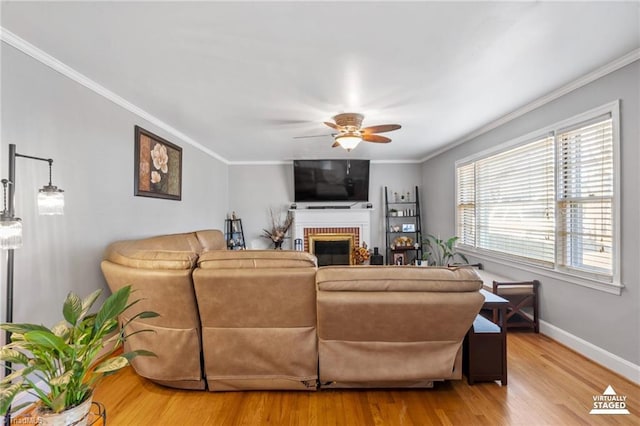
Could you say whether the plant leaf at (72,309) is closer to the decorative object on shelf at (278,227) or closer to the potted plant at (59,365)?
the potted plant at (59,365)

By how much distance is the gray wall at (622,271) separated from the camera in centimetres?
221

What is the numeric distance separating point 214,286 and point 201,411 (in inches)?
33.0

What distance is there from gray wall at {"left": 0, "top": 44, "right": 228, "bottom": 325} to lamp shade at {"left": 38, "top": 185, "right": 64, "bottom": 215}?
0.64 meters

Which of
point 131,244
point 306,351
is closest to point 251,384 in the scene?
point 306,351

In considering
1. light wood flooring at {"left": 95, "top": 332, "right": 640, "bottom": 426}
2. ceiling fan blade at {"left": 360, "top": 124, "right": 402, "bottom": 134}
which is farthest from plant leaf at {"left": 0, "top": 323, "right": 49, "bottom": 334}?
ceiling fan blade at {"left": 360, "top": 124, "right": 402, "bottom": 134}

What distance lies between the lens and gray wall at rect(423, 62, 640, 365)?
87.1 inches

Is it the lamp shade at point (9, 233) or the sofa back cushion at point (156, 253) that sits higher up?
the lamp shade at point (9, 233)

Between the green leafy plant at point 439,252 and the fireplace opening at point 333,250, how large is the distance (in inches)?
64.2

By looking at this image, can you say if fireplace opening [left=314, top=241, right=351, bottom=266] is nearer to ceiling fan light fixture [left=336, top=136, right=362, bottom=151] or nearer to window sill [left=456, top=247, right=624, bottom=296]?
window sill [left=456, top=247, right=624, bottom=296]

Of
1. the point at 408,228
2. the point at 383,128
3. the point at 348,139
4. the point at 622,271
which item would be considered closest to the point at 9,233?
the point at 348,139

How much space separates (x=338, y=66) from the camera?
236 cm

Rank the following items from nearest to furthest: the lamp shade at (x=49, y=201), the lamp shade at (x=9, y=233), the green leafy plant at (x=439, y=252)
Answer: the lamp shade at (x=9, y=233), the lamp shade at (x=49, y=201), the green leafy plant at (x=439, y=252)

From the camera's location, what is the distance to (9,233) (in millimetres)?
1370

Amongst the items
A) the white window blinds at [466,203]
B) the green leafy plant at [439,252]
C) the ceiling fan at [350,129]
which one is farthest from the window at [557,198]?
the ceiling fan at [350,129]
